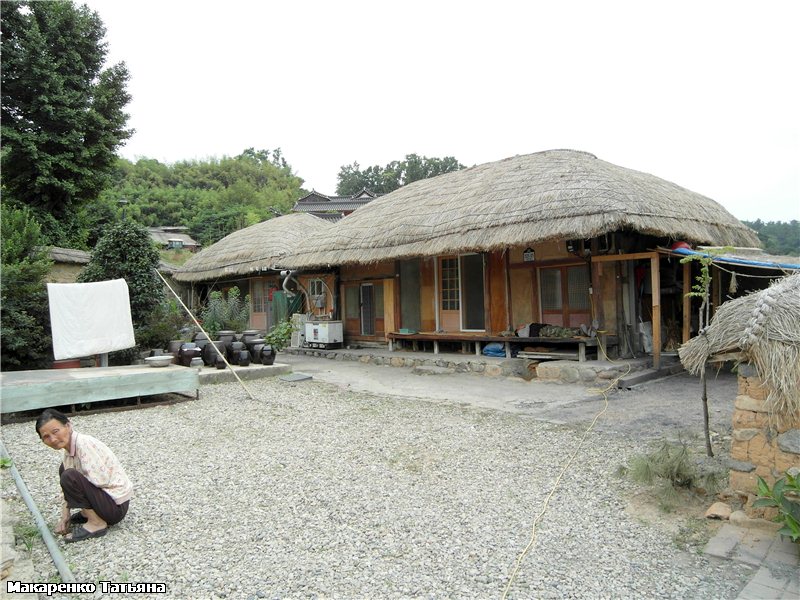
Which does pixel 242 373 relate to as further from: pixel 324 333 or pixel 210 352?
pixel 324 333

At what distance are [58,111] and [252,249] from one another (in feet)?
20.5

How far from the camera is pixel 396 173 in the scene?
46.3 metres

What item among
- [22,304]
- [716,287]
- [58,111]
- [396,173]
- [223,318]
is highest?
[396,173]

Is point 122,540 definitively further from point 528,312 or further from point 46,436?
point 528,312

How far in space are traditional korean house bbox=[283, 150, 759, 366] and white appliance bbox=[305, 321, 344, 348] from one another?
1116 mm

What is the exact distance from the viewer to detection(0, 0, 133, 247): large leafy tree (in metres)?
13.5

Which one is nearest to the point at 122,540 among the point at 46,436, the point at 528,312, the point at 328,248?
the point at 46,436

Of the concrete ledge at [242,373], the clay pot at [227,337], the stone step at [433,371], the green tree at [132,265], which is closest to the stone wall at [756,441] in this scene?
the stone step at [433,371]

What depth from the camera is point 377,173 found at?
49.7 m

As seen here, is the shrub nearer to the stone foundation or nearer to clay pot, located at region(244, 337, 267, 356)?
the stone foundation

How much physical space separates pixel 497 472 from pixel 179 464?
9.54 ft

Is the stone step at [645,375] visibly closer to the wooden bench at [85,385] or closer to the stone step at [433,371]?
the stone step at [433,371]

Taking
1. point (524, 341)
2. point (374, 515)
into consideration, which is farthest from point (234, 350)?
point (374, 515)

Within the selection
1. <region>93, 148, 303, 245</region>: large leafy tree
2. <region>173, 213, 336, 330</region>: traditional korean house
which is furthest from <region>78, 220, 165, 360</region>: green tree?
<region>93, 148, 303, 245</region>: large leafy tree
